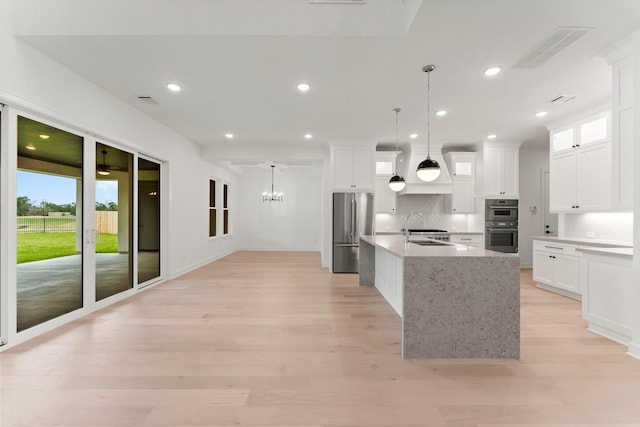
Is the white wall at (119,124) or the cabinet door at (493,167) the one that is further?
the cabinet door at (493,167)

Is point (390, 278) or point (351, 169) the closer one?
point (390, 278)

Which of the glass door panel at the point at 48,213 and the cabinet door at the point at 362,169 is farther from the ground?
the cabinet door at the point at 362,169

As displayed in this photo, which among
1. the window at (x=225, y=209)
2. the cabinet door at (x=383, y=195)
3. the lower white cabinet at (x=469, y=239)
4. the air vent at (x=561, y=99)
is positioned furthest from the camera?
the window at (x=225, y=209)

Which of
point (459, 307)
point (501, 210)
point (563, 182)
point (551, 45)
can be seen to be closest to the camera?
point (459, 307)

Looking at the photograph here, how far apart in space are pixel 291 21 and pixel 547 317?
428 cm

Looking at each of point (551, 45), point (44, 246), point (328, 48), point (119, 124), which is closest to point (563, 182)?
point (551, 45)

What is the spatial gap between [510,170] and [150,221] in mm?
7204

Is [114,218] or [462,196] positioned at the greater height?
[462,196]

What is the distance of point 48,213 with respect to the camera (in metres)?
3.37

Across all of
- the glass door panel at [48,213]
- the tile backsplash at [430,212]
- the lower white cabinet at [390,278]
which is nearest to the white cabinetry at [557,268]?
the tile backsplash at [430,212]

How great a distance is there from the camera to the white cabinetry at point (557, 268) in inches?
173

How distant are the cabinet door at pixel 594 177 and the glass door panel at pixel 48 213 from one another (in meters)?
6.85

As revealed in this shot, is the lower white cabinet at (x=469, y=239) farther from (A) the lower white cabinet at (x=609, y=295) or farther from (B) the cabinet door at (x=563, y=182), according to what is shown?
(A) the lower white cabinet at (x=609, y=295)

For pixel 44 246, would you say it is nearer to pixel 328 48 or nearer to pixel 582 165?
pixel 328 48
